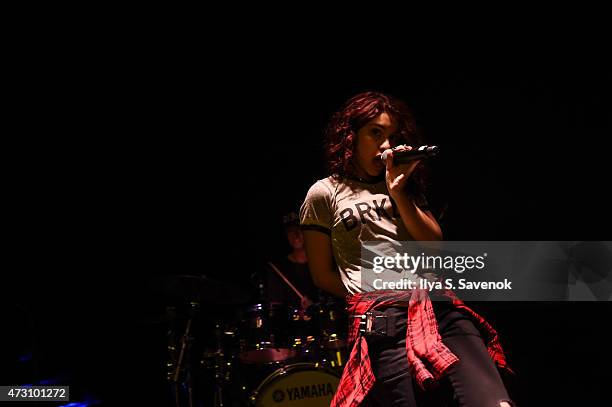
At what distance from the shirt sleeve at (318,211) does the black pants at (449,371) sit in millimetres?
410

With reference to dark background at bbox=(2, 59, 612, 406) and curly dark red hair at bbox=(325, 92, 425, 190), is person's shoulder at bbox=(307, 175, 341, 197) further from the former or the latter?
dark background at bbox=(2, 59, 612, 406)

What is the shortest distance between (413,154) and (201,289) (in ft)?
7.07

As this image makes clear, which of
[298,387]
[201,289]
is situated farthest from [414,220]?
[201,289]

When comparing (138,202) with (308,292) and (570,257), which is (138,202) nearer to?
(308,292)

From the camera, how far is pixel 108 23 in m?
3.87

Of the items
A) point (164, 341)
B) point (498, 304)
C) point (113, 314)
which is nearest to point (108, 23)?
point (113, 314)

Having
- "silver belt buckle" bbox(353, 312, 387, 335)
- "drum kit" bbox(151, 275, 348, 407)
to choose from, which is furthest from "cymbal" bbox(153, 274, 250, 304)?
"silver belt buckle" bbox(353, 312, 387, 335)

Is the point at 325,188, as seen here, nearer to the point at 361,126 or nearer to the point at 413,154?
the point at 361,126

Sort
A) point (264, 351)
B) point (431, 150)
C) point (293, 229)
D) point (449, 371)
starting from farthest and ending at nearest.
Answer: point (293, 229), point (264, 351), point (431, 150), point (449, 371)

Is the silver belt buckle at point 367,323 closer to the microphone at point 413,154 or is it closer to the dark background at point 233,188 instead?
the microphone at point 413,154

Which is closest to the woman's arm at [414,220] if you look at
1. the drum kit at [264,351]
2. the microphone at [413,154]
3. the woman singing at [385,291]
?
the woman singing at [385,291]

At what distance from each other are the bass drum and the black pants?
172cm

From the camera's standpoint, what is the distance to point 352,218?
6.51ft

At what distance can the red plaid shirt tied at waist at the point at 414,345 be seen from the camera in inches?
64.7
